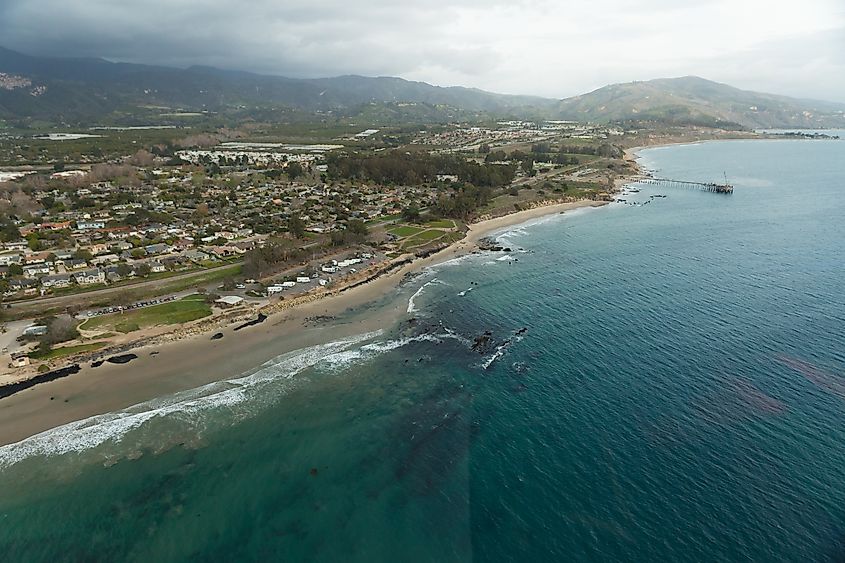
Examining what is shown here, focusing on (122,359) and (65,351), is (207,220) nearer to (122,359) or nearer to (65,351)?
(65,351)

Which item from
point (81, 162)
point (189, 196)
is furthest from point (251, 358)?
point (81, 162)

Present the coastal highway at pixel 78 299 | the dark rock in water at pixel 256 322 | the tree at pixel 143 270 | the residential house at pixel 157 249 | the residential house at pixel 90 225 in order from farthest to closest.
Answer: the residential house at pixel 90 225, the residential house at pixel 157 249, the tree at pixel 143 270, the coastal highway at pixel 78 299, the dark rock in water at pixel 256 322

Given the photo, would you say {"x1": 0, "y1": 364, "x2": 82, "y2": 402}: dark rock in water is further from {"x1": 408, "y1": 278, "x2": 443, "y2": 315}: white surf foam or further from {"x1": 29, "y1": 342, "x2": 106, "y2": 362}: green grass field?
{"x1": 408, "y1": 278, "x2": 443, "y2": 315}: white surf foam

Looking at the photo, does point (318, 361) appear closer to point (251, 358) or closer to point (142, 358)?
point (251, 358)

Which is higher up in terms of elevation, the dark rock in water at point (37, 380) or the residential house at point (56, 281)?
the residential house at point (56, 281)

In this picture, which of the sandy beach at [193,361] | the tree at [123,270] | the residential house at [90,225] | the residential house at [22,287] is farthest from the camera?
the residential house at [90,225]

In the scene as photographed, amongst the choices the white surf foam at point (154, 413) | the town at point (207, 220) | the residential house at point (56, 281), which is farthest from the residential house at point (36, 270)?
the white surf foam at point (154, 413)

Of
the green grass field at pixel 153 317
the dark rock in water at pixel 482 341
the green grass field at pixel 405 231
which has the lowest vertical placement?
the green grass field at pixel 405 231

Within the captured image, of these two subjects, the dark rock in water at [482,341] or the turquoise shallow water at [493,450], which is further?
the dark rock in water at [482,341]

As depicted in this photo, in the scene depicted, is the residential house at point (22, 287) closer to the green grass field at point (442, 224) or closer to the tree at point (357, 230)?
the tree at point (357, 230)
